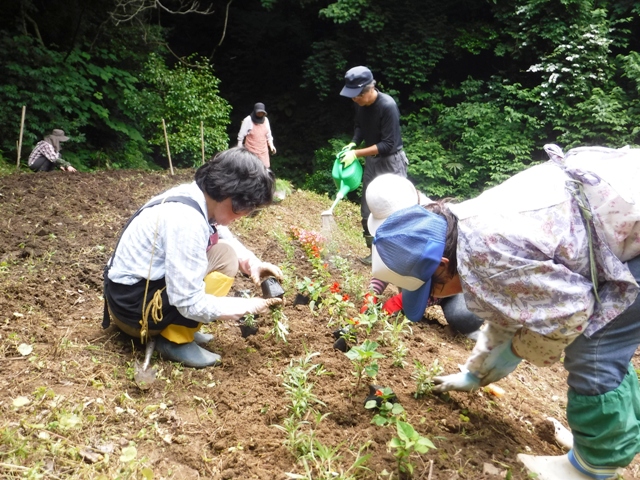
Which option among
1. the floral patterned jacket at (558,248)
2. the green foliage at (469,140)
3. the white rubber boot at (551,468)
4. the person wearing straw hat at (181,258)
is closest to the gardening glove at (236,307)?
the person wearing straw hat at (181,258)

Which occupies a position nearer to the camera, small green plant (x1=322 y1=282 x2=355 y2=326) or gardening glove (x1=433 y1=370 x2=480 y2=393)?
gardening glove (x1=433 y1=370 x2=480 y2=393)

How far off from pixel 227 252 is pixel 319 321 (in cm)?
76

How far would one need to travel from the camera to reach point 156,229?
7.92 ft

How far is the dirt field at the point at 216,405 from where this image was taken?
1.94 meters

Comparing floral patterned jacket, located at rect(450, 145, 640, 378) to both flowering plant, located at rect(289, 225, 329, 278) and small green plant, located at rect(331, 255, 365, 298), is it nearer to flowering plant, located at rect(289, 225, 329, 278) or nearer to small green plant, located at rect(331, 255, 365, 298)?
small green plant, located at rect(331, 255, 365, 298)

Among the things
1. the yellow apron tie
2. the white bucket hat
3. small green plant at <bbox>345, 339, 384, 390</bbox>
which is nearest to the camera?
small green plant at <bbox>345, 339, 384, 390</bbox>

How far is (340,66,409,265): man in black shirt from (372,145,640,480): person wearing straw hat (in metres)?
3.26

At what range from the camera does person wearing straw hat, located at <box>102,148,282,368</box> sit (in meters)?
2.38

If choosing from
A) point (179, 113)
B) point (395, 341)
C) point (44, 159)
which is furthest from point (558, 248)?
point (179, 113)

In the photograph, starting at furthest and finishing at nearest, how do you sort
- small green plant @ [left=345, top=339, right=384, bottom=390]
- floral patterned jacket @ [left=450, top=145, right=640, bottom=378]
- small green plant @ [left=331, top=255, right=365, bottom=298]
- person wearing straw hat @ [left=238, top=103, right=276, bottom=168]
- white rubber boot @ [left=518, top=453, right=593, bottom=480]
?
person wearing straw hat @ [left=238, top=103, right=276, bottom=168] < small green plant @ [left=331, top=255, right=365, bottom=298] < small green plant @ [left=345, top=339, right=384, bottom=390] < white rubber boot @ [left=518, top=453, right=593, bottom=480] < floral patterned jacket @ [left=450, top=145, right=640, bottom=378]

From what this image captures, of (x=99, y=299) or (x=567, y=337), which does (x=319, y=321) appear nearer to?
(x=99, y=299)

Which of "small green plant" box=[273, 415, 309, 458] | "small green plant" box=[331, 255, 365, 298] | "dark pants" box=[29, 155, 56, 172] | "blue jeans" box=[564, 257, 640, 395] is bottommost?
"dark pants" box=[29, 155, 56, 172]

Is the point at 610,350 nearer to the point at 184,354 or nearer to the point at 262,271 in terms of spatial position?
the point at 262,271

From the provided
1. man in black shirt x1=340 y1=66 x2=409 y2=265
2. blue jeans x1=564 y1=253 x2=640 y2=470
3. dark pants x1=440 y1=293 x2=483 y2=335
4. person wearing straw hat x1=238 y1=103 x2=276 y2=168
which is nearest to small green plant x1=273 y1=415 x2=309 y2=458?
blue jeans x1=564 y1=253 x2=640 y2=470
